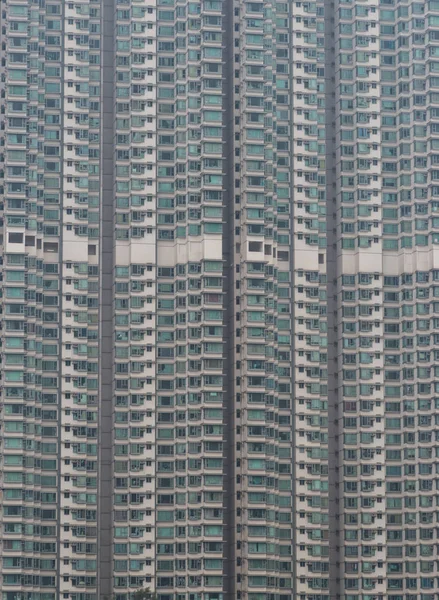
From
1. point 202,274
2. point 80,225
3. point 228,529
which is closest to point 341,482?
point 228,529

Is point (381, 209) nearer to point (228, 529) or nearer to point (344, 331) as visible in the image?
point (344, 331)

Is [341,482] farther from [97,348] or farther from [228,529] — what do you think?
[97,348]

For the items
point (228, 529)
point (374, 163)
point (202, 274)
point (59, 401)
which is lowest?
point (228, 529)

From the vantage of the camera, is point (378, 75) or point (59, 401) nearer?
point (59, 401)

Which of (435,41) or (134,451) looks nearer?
(134,451)

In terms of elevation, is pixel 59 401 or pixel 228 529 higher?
pixel 59 401

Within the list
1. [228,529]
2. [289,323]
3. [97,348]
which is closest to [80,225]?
[97,348]
